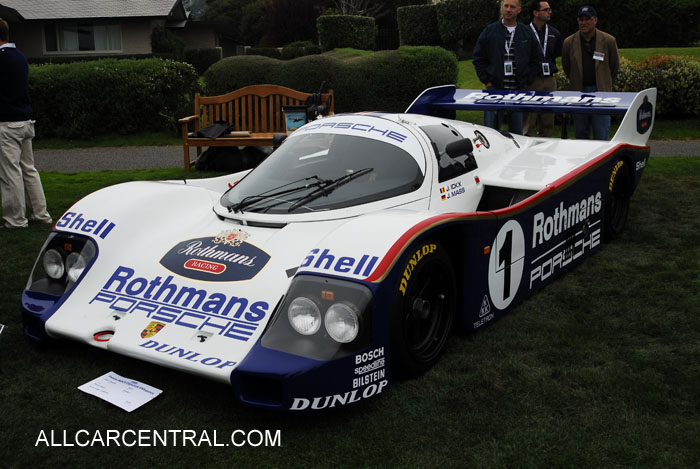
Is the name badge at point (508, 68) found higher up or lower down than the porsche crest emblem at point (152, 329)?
higher up

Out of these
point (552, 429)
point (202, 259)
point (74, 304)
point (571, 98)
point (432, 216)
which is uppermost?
point (571, 98)

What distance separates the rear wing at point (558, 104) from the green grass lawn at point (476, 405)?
2157 millimetres

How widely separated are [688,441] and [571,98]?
420cm

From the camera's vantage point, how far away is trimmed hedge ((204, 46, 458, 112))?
12742mm

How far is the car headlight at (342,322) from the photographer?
2947mm

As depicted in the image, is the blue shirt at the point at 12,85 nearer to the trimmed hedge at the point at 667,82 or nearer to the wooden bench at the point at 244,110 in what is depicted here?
the wooden bench at the point at 244,110

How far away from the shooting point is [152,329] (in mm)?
3312

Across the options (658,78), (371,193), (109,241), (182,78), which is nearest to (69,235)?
(109,241)

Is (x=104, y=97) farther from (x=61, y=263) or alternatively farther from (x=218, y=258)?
(x=218, y=258)

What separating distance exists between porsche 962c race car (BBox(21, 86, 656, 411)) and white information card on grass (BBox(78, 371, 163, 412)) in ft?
0.61

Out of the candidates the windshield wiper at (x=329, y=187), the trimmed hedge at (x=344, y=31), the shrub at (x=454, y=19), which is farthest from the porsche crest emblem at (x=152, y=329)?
the shrub at (x=454, y=19)

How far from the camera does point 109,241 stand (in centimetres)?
388

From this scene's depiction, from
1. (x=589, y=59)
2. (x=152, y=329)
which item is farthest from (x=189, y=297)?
(x=589, y=59)

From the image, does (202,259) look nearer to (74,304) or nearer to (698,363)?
(74,304)
